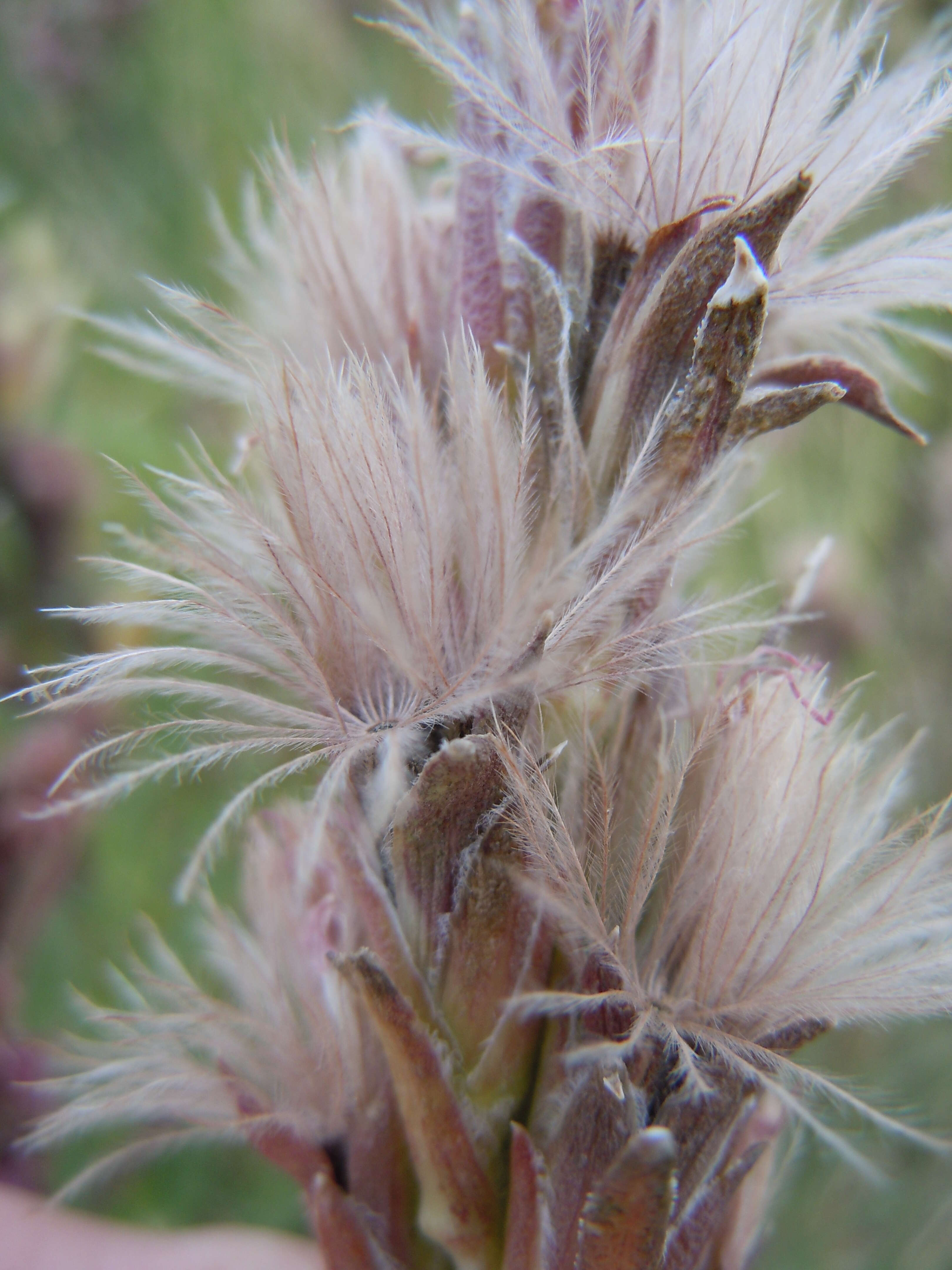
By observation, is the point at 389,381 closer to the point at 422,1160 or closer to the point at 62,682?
the point at 62,682

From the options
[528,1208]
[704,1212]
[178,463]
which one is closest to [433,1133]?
[528,1208]

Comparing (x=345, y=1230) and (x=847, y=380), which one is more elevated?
(x=847, y=380)

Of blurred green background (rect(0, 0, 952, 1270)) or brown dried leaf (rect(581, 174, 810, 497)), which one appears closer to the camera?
brown dried leaf (rect(581, 174, 810, 497))

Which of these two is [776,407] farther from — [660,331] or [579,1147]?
[579,1147]

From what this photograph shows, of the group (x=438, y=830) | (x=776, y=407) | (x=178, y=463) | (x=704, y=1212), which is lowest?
(x=704, y=1212)

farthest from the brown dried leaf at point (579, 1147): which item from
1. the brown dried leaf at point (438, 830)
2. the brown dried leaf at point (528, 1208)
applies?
the brown dried leaf at point (438, 830)

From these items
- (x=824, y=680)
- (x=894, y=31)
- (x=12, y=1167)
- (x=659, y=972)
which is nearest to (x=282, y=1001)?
(x=659, y=972)

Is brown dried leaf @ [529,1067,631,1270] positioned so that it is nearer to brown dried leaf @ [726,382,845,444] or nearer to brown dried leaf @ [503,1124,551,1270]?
brown dried leaf @ [503,1124,551,1270]

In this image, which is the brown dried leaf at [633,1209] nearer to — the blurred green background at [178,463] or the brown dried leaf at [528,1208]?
the brown dried leaf at [528,1208]

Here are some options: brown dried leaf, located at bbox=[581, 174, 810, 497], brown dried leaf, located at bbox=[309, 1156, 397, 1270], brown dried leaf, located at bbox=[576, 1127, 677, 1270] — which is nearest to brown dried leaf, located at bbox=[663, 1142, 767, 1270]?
brown dried leaf, located at bbox=[576, 1127, 677, 1270]
